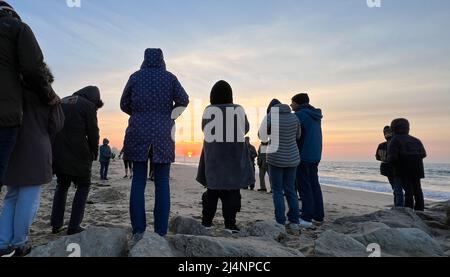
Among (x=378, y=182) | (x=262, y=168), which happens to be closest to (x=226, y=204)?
(x=262, y=168)

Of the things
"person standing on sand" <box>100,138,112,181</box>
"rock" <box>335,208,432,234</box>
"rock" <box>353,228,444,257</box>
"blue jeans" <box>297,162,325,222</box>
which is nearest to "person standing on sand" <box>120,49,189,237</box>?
"rock" <box>353,228,444,257</box>

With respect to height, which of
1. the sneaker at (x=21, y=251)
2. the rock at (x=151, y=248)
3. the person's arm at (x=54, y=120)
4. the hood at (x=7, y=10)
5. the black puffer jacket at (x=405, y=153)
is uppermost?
the hood at (x=7, y=10)

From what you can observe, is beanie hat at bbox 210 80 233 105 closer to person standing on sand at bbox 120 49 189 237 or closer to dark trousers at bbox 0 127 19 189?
person standing on sand at bbox 120 49 189 237

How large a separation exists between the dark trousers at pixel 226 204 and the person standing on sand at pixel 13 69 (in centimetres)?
229

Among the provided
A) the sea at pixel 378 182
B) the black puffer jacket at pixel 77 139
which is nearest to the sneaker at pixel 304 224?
the black puffer jacket at pixel 77 139

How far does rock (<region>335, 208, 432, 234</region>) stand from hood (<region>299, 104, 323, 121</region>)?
1715 millimetres

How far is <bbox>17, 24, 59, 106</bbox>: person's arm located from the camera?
2.53 meters

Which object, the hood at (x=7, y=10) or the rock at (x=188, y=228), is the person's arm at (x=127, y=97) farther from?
the rock at (x=188, y=228)

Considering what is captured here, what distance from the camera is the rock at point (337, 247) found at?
2951 mm

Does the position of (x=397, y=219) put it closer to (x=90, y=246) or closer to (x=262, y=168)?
(x=90, y=246)
